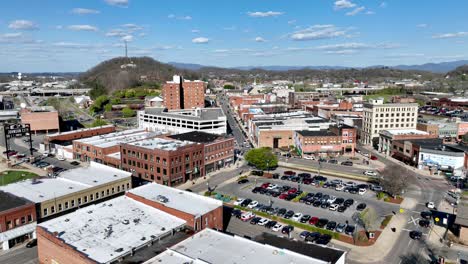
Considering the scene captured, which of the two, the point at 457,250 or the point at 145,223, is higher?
the point at 145,223

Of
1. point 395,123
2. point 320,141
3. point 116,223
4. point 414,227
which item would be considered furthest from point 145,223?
point 395,123

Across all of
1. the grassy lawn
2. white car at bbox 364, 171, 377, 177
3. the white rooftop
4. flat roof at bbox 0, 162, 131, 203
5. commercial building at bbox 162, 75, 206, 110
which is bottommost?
white car at bbox 364, 171, 377, 177

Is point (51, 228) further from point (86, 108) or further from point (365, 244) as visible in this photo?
point (86, 108)

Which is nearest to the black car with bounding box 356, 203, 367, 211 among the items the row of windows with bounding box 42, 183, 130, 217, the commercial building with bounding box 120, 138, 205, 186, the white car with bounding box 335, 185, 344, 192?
the white car with bounding box 335, 185, 344, 192

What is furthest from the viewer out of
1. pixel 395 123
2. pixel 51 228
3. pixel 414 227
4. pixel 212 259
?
pixel 395 123

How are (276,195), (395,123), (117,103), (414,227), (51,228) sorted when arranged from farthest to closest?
(117,103), (395,123), (276,195), (414,227), (51,228)

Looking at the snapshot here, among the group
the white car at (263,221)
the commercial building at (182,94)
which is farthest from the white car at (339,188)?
the commercial building at (182,94)

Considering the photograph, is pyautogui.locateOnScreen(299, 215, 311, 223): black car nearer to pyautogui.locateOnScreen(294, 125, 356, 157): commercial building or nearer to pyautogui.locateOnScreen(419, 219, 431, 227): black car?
pyautogui.locateOnScreen(419, 219, 431, 227): black car

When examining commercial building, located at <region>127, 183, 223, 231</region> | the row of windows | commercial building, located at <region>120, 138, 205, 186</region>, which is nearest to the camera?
commercial building, located at <region>127, 183, 223, 231</region>

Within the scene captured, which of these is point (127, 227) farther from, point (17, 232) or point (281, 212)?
point (281, 212)
